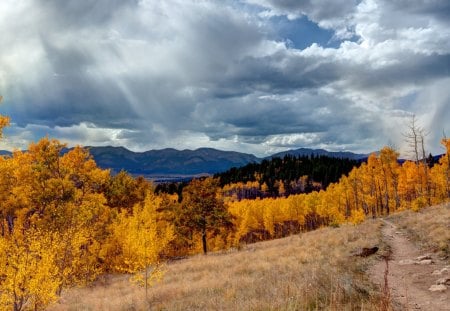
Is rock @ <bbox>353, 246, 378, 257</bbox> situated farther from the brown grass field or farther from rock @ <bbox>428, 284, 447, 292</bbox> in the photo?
rock @ <bbox>428, 284, 447, 292</bbox>

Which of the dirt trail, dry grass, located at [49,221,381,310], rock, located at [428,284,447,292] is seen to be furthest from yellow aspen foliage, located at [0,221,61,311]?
rock, located at [428,284,447,292]

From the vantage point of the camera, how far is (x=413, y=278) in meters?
15.3

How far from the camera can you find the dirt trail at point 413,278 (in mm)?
11615

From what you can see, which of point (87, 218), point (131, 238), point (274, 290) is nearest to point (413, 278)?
point (274, 290)

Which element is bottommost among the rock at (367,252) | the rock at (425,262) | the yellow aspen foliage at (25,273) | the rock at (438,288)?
the rock at (367,252)

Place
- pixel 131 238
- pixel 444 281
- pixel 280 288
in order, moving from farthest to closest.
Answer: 1. pixel 131 238
2. pixel 444 281
3. pixel 280 288

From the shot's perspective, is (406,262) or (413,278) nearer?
(413,278)

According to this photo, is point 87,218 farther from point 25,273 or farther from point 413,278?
point 413,278

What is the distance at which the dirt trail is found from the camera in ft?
38.1

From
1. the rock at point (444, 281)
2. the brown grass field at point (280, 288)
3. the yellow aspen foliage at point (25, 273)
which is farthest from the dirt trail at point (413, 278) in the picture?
the yellow aspen foliage at point (25, 273)

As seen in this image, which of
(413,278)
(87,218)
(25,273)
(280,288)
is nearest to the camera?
(280,288)

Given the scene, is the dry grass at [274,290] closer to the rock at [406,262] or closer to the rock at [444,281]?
the rock at [406,262]

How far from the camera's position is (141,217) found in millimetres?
32094

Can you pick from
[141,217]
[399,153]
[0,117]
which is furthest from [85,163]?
[399,153]
